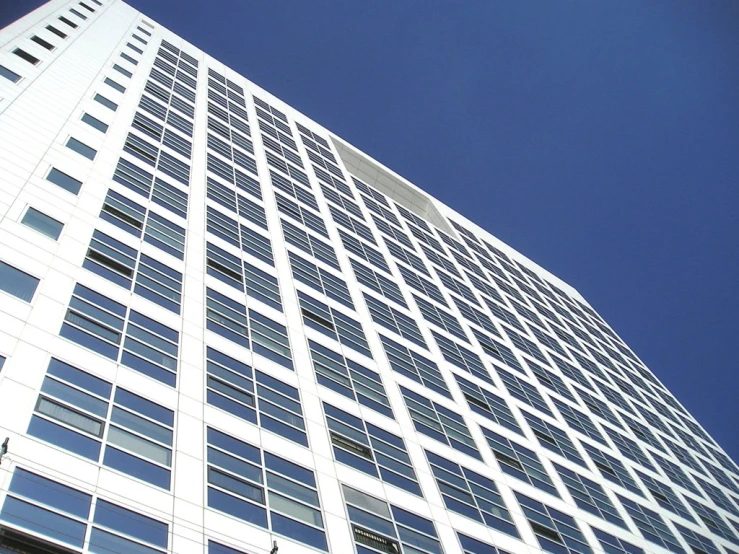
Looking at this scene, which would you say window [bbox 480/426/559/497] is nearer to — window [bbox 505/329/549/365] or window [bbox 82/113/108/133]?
window [bbox 505/329/549/365]

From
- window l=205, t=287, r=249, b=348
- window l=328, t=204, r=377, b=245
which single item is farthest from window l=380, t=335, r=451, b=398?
window l=328, t=204, r=377, b=245

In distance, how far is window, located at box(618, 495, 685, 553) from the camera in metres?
30.1

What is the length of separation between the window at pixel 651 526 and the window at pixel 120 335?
23038 millimetres

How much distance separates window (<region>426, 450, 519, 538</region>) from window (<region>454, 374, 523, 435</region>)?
17.6ft

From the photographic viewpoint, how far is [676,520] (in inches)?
1312

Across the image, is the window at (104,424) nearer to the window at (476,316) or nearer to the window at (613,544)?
the window at (613,544)

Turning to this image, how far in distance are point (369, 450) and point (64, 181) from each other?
13.7 metres

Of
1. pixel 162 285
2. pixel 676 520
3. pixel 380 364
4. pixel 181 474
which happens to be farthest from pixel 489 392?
pixel 181 474

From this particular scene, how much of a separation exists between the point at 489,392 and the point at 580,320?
31754 millimetres

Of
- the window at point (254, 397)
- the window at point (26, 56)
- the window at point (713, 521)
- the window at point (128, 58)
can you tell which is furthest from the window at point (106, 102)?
the window at point (713, 521)

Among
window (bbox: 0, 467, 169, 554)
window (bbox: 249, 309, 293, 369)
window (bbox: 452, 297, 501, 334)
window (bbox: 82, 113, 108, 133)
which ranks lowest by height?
window (bbox: 0, 467, 169, 554)

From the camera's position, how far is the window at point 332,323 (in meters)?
26.6

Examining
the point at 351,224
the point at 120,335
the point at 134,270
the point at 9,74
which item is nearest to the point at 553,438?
the point at 351,224

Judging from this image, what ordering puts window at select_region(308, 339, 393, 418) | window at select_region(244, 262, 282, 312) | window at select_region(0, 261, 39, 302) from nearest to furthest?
window at select_region(0, 261, 39, 302), window at select_region(308, 339, 393, 418), window at select_region(244, 262, 282, 312)
